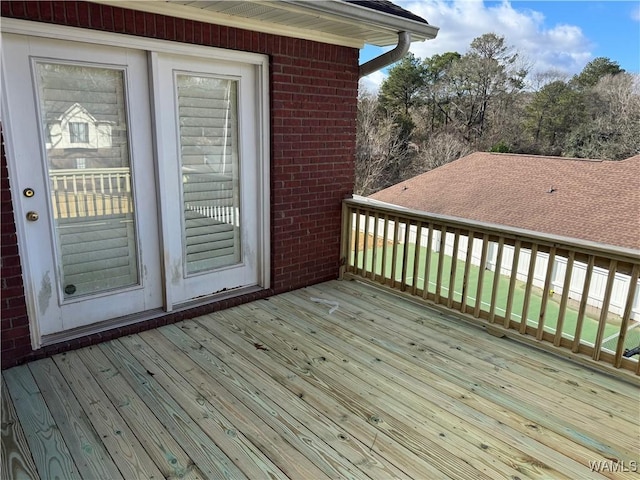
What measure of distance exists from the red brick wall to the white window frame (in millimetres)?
48

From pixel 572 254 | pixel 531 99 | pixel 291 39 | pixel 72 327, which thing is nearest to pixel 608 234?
pixel 572 254

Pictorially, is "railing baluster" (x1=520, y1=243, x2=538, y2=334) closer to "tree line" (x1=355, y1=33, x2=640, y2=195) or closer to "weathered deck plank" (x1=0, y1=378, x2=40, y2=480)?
"weathered deck plank" (x1=0, y1=378, x2=40, y2=480)

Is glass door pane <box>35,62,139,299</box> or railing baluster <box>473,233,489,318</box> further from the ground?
glass door pane <box>35,62,139,299</box>

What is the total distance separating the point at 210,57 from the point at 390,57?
Answer: 150cm

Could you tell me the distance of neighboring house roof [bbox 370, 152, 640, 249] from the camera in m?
12.1

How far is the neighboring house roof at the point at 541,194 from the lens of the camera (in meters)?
12.1

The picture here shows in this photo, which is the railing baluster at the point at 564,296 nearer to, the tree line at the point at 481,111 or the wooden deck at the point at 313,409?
the wooden deck at the point at 313,409

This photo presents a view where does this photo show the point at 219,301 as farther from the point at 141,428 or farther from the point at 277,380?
the point at 141,428

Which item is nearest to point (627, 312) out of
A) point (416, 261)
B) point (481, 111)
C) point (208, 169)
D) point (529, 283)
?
point (529, 283)

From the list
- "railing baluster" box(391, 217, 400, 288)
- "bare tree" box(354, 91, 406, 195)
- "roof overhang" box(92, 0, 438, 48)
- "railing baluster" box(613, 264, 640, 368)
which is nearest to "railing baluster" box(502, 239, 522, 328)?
"railing baluster" box(613, 264, 640, 368)

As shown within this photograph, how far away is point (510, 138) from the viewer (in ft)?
77.6

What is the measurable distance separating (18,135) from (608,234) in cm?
1339

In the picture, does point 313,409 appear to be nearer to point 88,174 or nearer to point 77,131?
point 88,174

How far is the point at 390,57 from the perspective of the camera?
356cm
